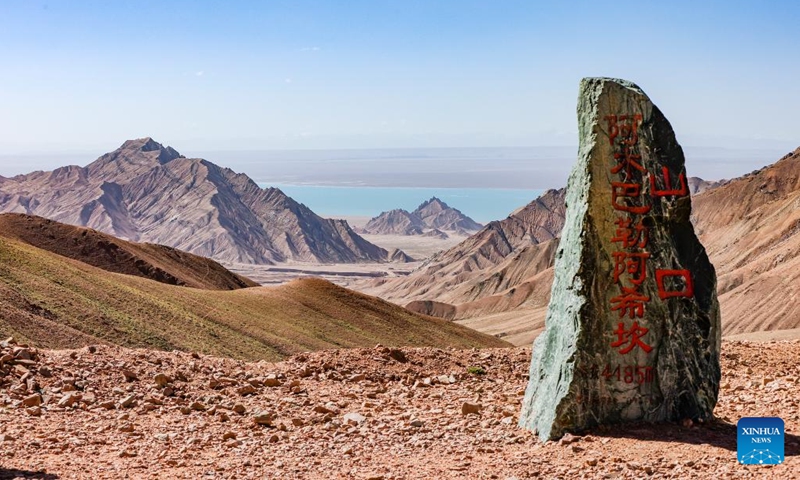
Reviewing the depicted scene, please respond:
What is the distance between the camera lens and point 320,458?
418 inches

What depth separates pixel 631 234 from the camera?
440 inches

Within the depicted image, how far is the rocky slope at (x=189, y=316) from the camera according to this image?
28.1 metres

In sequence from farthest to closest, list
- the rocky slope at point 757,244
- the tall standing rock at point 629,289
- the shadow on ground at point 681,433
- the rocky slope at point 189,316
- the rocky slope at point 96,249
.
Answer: the rocky slope at point 757,244, the rocky slope at point 96,249, the rocky slope at point 189,316, the tall standing rock at point 629,289, the shadow on ground at point 681,433

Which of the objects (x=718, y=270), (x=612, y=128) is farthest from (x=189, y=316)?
(x=718, y=270)

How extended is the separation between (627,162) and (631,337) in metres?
2.45

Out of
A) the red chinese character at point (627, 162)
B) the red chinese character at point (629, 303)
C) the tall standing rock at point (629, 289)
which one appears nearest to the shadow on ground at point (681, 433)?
the tall standing rock at point (629, 289)

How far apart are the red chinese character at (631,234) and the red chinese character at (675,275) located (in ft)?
1.57

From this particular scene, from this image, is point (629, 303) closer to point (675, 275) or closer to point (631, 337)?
point (631, 337)

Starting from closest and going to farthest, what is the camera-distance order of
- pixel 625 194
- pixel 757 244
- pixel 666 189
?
pixel 625 194 → pixel 666 189 → pixel 757 244

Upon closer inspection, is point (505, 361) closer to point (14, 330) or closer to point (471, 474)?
point (471, 474)

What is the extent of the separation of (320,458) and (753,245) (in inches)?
3389

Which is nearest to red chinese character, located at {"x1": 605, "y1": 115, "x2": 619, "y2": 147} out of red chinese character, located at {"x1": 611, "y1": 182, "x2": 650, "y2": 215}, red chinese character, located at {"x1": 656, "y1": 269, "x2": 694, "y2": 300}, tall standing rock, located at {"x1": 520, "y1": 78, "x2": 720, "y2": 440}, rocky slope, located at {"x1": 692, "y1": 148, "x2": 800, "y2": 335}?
tall standing rock, located at {"x1": 520, "y1": 78, "x2": 720, "y2": 440}

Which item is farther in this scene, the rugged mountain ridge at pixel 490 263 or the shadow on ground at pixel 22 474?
the rugged mountain ridge at pixel 490 263

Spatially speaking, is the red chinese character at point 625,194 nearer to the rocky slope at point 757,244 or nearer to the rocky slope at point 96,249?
the rocky slope at point 96,249
